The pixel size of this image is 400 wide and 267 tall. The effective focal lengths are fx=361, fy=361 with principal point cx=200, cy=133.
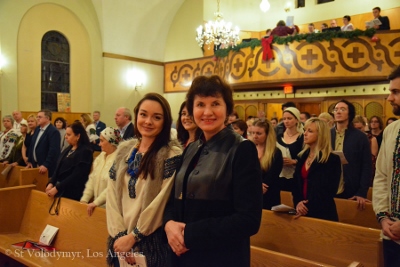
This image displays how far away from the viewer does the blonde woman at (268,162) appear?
130 inches

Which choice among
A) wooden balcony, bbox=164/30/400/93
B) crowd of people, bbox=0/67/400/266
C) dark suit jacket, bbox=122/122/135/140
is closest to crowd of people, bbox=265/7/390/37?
wooden balcony, bbox=164/30/400/93

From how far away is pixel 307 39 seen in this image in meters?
9.73

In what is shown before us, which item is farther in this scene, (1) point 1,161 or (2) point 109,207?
(1) point 1,161

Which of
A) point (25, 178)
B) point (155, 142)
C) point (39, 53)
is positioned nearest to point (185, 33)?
point (39, 53)

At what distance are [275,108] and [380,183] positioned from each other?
11.0 m

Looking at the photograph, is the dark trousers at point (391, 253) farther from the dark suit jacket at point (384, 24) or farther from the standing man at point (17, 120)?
the dark suit jacket at point (384, 24)

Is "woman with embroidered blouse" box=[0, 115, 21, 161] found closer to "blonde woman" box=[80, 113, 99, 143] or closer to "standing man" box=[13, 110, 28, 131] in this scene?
"standing man" box=[13, 110, 28, 131]

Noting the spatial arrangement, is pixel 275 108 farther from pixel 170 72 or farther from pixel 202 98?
pixel 202 98

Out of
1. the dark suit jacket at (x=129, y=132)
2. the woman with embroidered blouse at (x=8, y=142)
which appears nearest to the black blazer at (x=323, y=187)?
the dark suit jacket at (x=129, y=132)

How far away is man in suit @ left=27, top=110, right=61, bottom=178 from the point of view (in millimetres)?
5582

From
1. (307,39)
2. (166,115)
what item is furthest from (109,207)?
(307,39)

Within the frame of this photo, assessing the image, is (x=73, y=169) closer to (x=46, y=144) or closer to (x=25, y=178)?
(x=25, y=178)

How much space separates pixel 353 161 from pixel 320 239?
1.33 m

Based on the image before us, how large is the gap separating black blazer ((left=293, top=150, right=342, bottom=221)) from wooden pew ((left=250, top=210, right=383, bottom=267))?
7.6 inches
